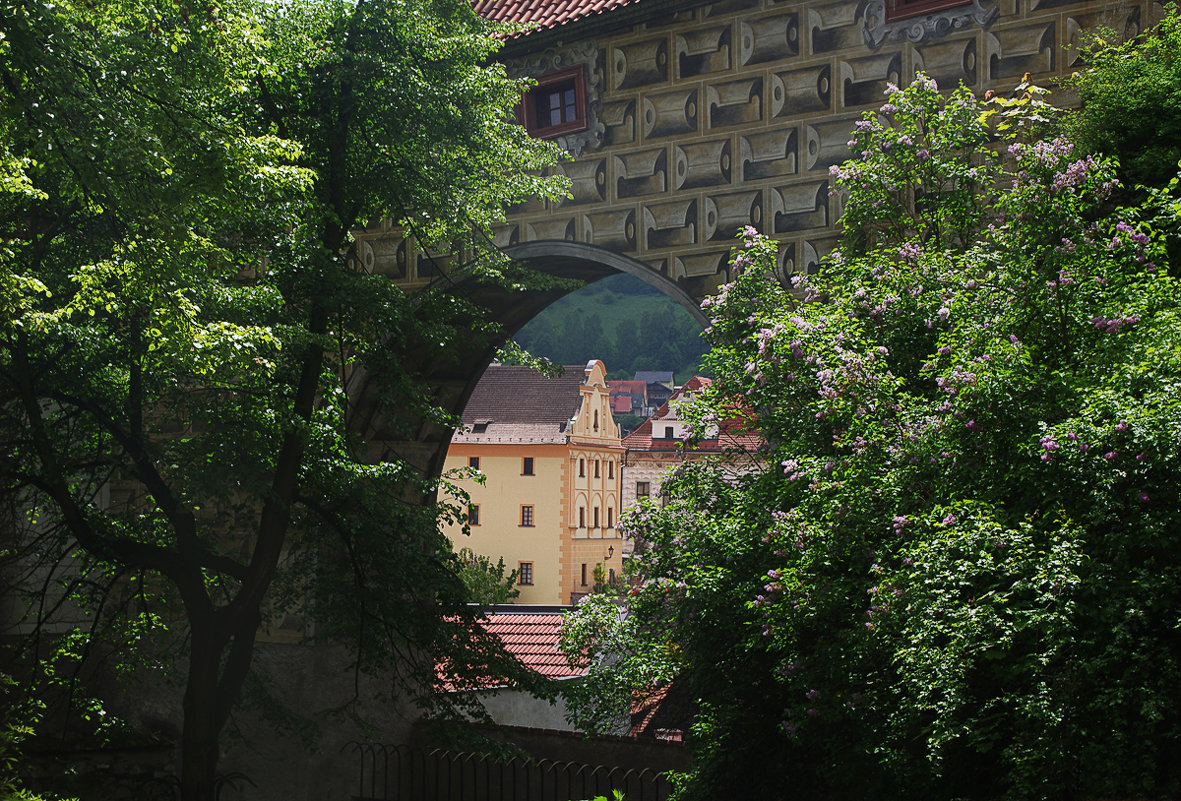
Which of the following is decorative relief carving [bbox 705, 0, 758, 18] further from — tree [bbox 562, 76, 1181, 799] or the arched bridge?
tree [bbox 562, 76, 1181, 799]

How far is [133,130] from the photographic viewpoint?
565cm

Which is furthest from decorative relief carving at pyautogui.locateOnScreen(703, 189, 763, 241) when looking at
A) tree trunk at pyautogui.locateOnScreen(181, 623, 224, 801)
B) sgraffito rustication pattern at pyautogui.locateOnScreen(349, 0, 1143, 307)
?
tree trunk at pyautogui.locateOnScreen(181, 623, 224, 801)

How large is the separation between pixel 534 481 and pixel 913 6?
3268cm

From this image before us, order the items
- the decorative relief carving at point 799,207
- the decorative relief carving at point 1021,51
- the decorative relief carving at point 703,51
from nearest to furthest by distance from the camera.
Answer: the decorative relief carving at point 1021,51 < the decorative relief carving at point 799,207 < the decorative relief carving at point 703,51

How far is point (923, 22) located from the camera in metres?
9.29

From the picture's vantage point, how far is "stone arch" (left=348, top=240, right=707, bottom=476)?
11.1m

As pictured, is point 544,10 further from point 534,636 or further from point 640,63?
point 534,636

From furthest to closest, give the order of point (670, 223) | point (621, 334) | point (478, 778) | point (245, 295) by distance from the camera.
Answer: point (621, 334) < point (478, 778) < point (670, 223) < point (245, 295)

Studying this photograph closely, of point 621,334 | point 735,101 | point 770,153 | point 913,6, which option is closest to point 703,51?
point 735,101

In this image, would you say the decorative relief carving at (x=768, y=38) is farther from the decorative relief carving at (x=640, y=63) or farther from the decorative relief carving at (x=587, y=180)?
the decorative relief carving at (x=587, y=180)

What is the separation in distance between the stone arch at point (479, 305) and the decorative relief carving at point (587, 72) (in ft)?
3.17

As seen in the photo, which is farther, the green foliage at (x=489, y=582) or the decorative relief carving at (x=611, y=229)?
the green foliage at (x=489, y=582)

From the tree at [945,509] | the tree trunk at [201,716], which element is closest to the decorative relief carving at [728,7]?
the tree at [945,509]

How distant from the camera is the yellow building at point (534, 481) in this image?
4091 cm
